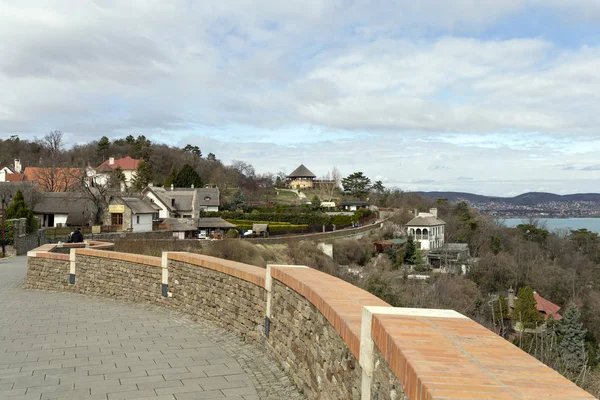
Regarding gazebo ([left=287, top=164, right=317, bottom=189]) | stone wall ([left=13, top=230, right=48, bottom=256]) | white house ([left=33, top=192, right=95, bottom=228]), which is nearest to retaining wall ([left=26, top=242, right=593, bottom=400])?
stone wall ([left=13, top=230, right=48, bottom=256])

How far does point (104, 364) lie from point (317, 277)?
3.26 m

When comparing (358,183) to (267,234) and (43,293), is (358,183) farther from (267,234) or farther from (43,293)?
(43,293)

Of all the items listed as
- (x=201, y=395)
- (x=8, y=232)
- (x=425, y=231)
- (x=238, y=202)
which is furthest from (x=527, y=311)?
(x=238, y=202)

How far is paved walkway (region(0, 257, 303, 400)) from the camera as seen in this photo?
607 cm

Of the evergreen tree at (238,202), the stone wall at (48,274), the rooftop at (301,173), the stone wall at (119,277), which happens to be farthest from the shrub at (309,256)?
the rooftop at (301,173)

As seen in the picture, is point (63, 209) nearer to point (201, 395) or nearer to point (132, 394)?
point (132, 394)

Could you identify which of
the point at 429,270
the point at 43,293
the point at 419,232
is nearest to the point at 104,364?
the point at 43,293

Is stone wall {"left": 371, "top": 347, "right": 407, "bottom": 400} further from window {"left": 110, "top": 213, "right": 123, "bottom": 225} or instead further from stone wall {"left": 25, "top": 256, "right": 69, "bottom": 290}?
window {"left": 110, "top": 213, "right": 123, "bottom": 225}

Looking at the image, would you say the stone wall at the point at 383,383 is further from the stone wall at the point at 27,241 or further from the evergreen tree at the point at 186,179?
the evergreen tree at the point at 186,179

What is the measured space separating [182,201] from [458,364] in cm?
6126

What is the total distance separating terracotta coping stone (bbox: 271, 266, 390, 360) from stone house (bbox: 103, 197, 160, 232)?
39.7 m

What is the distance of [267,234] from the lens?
5106 centimetres

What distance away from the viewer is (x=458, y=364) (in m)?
2.51

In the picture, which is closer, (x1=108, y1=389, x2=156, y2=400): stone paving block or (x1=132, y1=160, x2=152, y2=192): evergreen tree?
(x1=108, y1=389, x2=156, y2=400): stone paving block
